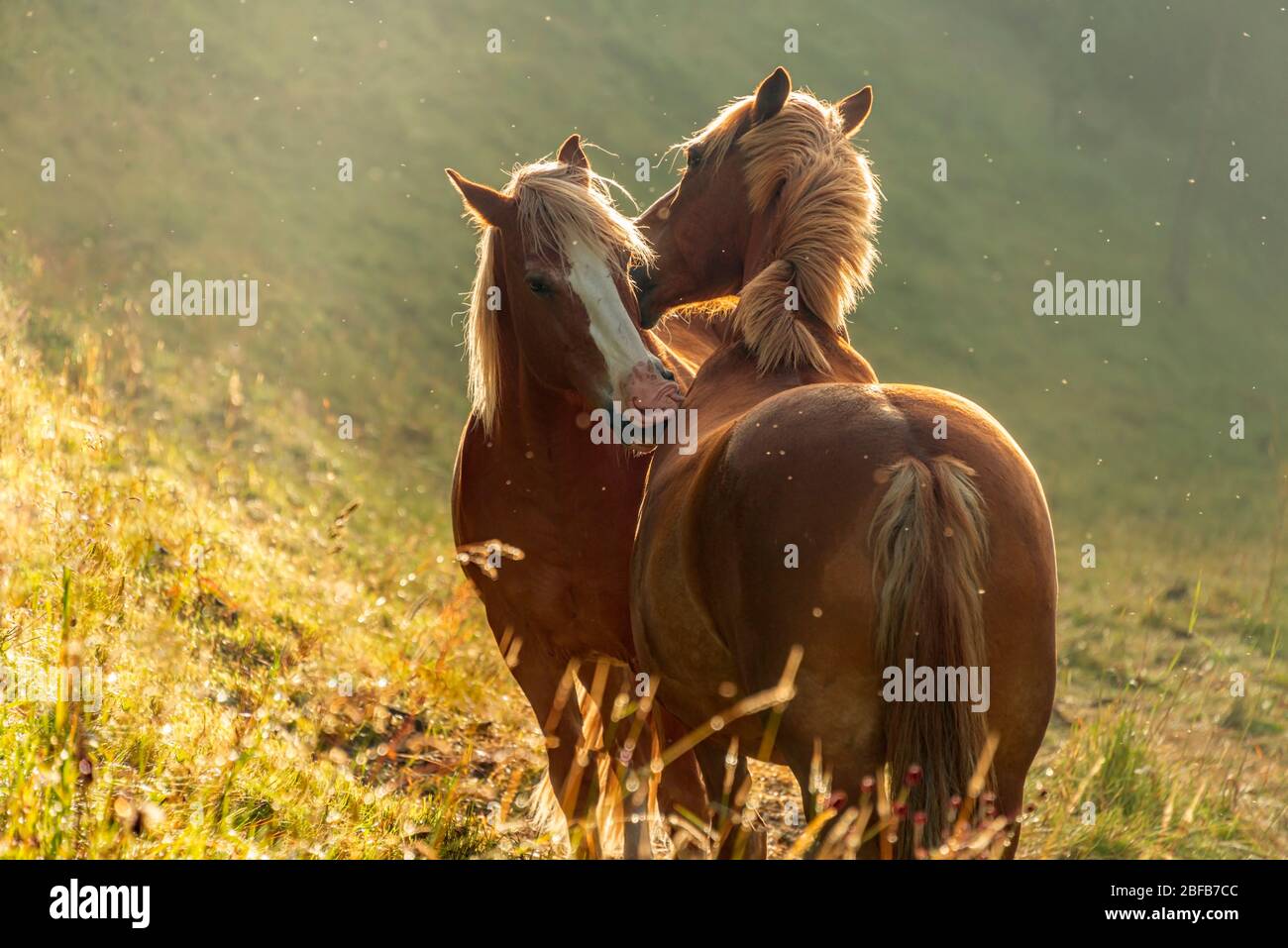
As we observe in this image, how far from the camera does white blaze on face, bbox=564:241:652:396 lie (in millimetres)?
3830

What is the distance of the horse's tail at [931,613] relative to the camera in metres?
2.65

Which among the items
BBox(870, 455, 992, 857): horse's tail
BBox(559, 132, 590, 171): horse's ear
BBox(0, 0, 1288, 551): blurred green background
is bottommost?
BBox(870, 455, 992, 857): horse's tail

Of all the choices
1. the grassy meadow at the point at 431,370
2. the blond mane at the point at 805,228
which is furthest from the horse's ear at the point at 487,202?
the grassy meadow at the point at 431,370

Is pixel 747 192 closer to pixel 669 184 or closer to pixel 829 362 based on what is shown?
pixel 829 362

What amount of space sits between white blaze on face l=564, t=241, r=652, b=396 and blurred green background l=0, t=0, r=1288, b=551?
7.78 m

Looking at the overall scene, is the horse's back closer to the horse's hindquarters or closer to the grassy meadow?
the horse's hindquarters

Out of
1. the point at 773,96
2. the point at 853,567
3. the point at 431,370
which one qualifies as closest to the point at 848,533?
the point at 853,567

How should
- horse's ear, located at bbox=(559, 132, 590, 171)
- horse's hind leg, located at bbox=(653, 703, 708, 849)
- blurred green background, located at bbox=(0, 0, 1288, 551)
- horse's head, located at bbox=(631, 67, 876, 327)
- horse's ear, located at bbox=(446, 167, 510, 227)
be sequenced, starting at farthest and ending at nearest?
blurred green background, located at bbox=(0, 0, 1288, 551) < horse's ear, located at bbox=(559, 132, 590, 171) < horse's hind leg, located at bbox=(653, 703, 708, 849) < horse's head, located at bbox=(631, 67, 876, 327) < horse's ear, located at bbox=(446, 167, 510, 227)

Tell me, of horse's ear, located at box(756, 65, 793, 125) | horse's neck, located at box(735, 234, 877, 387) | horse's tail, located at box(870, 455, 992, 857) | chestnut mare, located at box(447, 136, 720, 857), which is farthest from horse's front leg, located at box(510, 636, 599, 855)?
horse's ear, located at box(756, 65, 793, 125)

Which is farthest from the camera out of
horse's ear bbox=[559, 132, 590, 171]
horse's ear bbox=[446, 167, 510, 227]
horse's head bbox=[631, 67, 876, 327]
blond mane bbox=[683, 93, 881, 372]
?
horse's ear bbox=[559, 132, 590, 171]

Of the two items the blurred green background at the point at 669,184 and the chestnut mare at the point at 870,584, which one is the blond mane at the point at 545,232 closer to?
the chestnut mare at the point at 870,584

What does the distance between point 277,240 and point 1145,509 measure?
1430 cm

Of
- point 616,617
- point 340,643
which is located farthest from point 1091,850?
point 340,643
